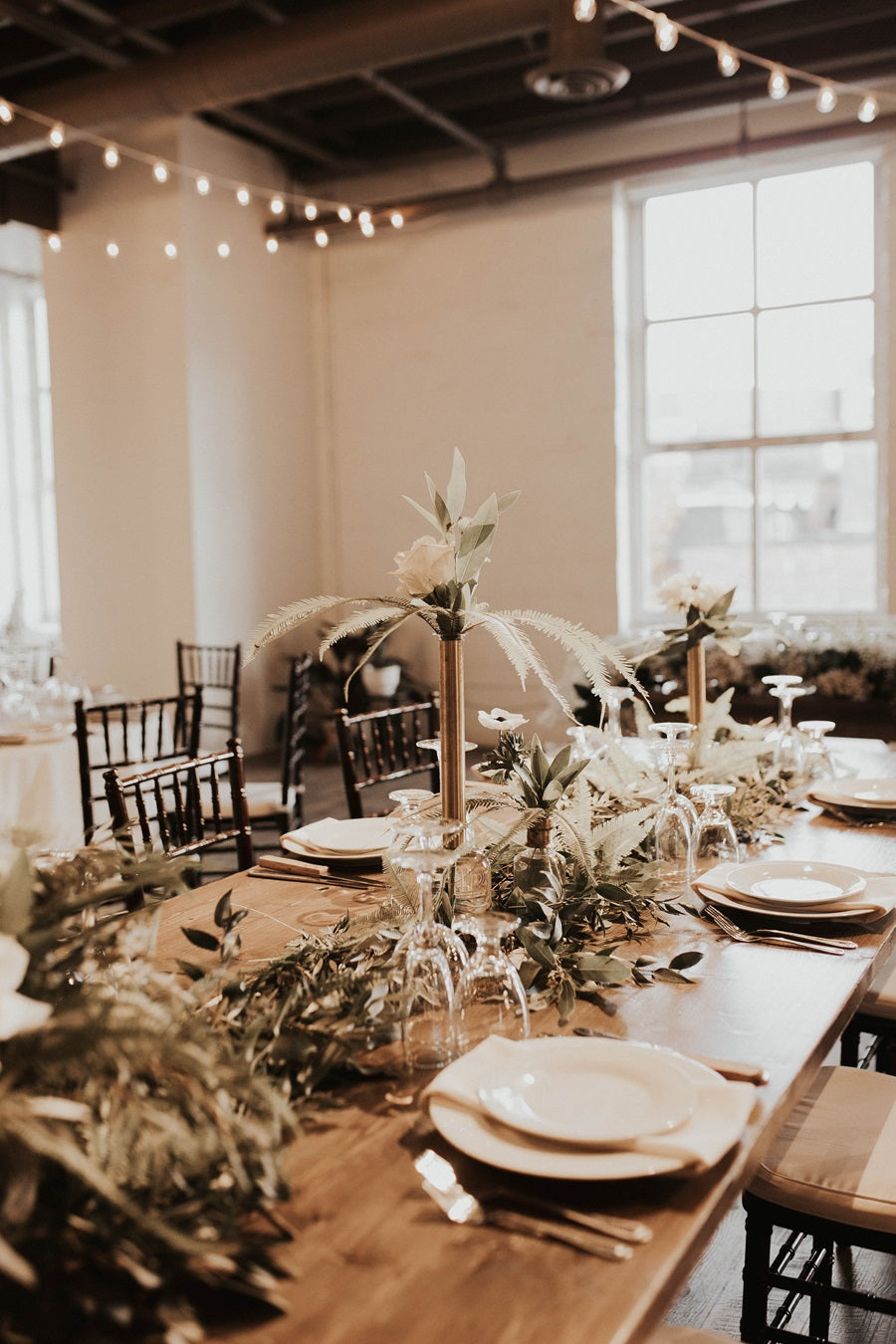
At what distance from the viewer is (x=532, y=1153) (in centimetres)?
98

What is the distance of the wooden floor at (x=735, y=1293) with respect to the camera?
1969 mm

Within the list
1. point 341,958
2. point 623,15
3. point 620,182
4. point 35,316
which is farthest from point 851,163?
point 341,958

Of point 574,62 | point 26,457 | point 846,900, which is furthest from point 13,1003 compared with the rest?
point 26,457

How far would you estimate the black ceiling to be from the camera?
17.4 feet

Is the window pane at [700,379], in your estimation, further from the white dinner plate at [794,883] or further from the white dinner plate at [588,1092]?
the white dinner plate at [588,1092]

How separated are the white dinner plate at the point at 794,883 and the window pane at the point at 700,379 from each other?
5.87 meters

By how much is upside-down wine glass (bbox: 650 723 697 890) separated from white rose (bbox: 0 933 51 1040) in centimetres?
121

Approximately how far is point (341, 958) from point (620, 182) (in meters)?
6.89

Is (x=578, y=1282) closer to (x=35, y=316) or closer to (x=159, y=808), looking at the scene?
(x=159, y=808)

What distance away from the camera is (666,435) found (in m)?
7.52

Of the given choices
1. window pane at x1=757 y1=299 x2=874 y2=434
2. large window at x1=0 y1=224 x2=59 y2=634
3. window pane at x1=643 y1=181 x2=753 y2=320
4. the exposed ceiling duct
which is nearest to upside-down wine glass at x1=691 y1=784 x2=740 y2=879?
the exposed ceiling duct

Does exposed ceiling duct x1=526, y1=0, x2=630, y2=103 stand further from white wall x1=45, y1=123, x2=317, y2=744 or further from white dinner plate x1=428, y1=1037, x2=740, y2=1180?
white dinner plate x1=428, y1=1037, x2=740, y2=1180

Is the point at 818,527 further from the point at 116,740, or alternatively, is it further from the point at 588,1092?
the point at 588,1092

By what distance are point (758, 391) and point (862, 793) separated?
17.1ft
